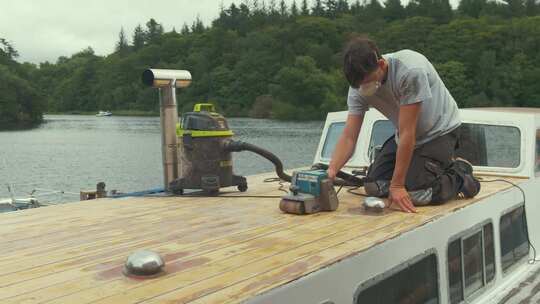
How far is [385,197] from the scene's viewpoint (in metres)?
4.28

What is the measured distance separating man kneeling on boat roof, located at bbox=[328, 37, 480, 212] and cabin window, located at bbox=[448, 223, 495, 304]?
32 centimetres

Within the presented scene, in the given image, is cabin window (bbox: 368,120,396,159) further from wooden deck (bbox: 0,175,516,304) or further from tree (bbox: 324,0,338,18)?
tree (bbox: 324,0,338,18)

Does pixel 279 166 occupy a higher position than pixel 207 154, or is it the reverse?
pixel 207 154

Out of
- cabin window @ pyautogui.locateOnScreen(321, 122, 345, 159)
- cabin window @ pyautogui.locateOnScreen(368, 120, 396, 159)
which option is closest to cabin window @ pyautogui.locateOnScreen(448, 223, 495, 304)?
cabin window @ pyautogui.locateOnScreen(368, 120, 396, 159)

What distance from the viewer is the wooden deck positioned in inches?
89.9

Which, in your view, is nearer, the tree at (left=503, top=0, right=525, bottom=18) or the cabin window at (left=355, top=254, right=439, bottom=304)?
the cabin window at (left=355, top=254, right=439, bottom=304)

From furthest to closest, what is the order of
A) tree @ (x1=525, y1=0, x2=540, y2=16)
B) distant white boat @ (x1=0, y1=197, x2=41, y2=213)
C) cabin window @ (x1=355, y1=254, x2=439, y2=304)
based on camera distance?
tree @ (x1=525, y1=0, x2=540, y2=16) → distant white boat @ (x1=0, y1=197, x2=41, y2=213) → cabin window @ (x1=355, y1=254, x2=439, y2=304)

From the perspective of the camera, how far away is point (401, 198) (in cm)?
382

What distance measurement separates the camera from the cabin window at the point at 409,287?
9.77 feet

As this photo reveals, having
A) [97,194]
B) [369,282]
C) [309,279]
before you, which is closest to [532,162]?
[369,282]

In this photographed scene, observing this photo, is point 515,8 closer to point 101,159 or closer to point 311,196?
point 101,159

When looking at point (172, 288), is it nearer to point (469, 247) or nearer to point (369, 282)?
point (369, 282)

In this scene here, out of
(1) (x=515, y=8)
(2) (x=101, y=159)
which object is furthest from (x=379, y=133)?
(1) (x=515, y=8)

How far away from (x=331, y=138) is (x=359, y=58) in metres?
3.06
